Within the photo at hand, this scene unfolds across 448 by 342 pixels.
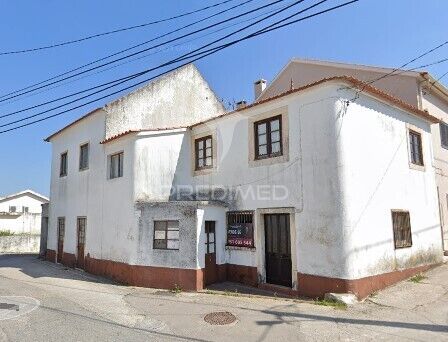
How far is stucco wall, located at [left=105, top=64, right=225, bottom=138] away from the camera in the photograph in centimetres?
1555

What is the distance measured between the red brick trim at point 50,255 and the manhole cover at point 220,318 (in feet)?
42.0

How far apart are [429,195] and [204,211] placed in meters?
8.17

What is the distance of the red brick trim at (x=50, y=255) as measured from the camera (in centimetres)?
1851

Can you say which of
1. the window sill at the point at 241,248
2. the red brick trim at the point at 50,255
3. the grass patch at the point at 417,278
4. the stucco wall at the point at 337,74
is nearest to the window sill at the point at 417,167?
the stucco wall at the point at 337,74

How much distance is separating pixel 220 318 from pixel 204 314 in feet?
1.68

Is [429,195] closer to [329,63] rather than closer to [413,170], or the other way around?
[413,170]

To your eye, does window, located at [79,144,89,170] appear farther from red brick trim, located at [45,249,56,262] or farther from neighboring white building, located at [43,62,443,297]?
red brick trim, located at [45,249,56,262]

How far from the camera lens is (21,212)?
122 ft

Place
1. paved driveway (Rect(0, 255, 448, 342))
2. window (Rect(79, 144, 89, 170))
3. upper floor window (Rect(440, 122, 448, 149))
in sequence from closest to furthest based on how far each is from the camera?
paved driveway (Rect(0, 255, 448, 342)) → upper floor window (Rect(440, 122, 448, 149)) → window (Rect(79, 144, 89, 170))

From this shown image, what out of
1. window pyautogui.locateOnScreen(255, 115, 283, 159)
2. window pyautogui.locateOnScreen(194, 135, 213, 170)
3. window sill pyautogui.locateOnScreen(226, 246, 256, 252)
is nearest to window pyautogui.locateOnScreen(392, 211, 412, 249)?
window pyautogui.locateOnScreen(255, 115, 283, 159)

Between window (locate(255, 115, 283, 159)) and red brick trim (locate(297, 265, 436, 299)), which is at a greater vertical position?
window (locate(255, 115, 283, 159))

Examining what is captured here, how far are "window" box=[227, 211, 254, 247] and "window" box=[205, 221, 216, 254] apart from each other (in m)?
0.54

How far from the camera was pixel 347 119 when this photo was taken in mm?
10055

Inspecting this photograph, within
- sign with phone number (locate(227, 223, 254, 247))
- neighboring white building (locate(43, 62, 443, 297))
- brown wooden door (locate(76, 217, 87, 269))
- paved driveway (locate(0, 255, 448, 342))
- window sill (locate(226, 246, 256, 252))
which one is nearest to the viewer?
paved driveway (locate(0, 255, 448, 342))
